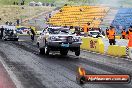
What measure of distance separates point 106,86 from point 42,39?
13370 millimetres

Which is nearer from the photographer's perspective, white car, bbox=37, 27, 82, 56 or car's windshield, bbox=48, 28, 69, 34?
white car, bbox=37, 27, 82, 56

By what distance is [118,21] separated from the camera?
5959 cm

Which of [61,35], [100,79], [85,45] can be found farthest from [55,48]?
[100,79]

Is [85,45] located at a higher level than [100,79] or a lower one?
lower

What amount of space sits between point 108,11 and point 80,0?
1099 inches

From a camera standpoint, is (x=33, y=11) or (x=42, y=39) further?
(x=33, y=11)

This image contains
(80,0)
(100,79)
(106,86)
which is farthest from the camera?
(80,0)

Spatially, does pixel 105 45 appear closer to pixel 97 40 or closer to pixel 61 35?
pixel 97 40

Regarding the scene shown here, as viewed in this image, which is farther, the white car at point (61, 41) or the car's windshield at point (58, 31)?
the car's windshield at point (58, 31)

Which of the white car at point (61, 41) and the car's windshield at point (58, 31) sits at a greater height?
the car's windshield at point (58, 31)

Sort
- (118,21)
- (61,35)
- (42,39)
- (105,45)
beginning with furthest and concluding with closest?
(118,21) → (105,45) → (42,39) → (61,35)

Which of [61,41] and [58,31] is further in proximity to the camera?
[58,31]

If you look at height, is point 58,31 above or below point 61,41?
above

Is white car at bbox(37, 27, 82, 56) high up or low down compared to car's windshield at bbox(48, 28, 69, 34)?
down
